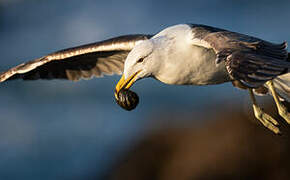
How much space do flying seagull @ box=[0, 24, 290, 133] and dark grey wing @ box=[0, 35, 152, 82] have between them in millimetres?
14

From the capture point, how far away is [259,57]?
524 centimetres

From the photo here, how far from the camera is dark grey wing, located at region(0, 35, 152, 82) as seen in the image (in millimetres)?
7797

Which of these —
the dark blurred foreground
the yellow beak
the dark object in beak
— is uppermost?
the yellow beak

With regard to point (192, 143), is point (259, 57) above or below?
above

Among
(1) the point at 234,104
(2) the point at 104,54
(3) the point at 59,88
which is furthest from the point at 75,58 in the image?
(3) the point at 59,88

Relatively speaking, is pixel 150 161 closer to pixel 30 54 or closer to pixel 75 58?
pixel 75 58

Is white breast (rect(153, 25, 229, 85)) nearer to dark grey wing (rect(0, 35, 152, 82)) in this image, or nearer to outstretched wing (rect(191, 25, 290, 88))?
outstretched wing (rect(191, 25, 290, 88))

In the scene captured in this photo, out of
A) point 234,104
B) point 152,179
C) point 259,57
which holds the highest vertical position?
point 259,57

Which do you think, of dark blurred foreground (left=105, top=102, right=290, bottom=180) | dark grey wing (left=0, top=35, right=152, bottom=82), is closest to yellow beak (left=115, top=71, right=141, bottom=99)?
dark grey wing (left=0, top=35, right=152, bottom=82)

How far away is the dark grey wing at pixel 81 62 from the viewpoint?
780 centimetres

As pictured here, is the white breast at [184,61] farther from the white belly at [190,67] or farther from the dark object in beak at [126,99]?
the dark object in beak at [126,99]

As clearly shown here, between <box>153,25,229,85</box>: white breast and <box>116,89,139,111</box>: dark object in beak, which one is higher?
<box>153,25,229,85</box>: white breast

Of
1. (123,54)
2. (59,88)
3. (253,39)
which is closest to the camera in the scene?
(253,39)

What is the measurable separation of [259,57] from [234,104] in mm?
7276
